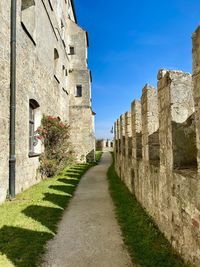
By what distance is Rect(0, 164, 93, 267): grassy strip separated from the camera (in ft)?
10.3

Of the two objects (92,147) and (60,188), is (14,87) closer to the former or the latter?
(60,188)

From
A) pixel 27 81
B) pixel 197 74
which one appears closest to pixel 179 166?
pixel 197 74

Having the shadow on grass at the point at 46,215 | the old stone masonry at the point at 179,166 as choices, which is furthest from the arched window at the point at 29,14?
the old stone masonry at the point at 179,166

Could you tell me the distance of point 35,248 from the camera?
133 inches

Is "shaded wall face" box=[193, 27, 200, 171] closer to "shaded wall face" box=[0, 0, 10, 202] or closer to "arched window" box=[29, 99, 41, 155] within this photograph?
"shaded wall face" box=[0, 0, 10, 202]

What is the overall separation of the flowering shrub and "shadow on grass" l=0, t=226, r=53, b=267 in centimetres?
571

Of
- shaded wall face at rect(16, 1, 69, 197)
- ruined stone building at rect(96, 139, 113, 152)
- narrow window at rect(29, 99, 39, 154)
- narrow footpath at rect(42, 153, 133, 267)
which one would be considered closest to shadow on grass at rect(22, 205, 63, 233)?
narrow footpath at rect(42, 153, 133, 267)

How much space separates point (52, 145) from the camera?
1127cm

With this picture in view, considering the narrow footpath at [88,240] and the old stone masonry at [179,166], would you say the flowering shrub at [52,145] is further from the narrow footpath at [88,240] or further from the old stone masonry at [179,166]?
the old stone masonry at [179,166]

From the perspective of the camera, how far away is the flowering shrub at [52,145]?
33.0 feet

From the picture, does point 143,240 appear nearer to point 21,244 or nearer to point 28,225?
point 21,244

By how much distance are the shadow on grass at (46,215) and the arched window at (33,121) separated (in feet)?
13.0

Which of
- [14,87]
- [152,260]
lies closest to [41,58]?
[14,87]

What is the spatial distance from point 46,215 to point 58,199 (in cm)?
148
